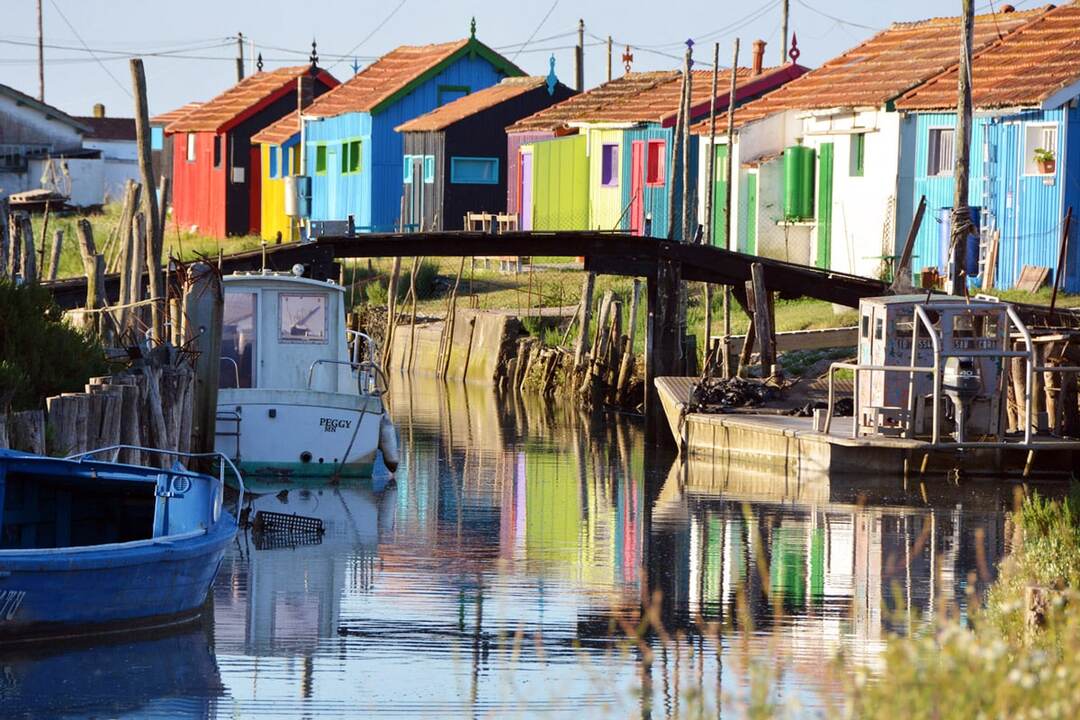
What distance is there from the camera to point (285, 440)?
2333cm

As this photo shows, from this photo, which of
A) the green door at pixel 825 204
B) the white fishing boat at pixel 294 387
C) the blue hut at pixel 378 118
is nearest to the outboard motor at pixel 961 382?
the white fishing boat at pixel 294 387

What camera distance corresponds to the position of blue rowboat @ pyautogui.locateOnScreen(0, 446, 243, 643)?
12641 millimetres

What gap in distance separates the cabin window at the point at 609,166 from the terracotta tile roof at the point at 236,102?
18130 millimetres

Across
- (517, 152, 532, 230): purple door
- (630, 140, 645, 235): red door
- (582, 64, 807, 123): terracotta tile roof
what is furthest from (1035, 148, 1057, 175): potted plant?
(517, 152, 532, 230): purple door

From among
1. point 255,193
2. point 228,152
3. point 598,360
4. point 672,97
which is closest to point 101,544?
point 598,360

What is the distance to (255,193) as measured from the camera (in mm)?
59312

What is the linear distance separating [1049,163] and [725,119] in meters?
11.6

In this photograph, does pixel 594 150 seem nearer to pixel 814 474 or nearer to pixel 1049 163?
pixel 1049 163

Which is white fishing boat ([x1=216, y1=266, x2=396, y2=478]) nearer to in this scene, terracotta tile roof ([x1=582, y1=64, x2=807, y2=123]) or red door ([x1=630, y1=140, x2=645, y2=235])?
red door ([x1=630, y1=140, x2=645, y2=235])

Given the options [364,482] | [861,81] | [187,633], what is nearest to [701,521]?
[364,482]

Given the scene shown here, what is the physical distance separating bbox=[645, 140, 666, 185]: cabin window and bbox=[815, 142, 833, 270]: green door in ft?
16.7

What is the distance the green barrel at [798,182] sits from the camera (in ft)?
127

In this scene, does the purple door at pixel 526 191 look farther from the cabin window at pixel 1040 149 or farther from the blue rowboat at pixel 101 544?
the blue rowboat at pixel 101 544

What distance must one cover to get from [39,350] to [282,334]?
5.93 meters
